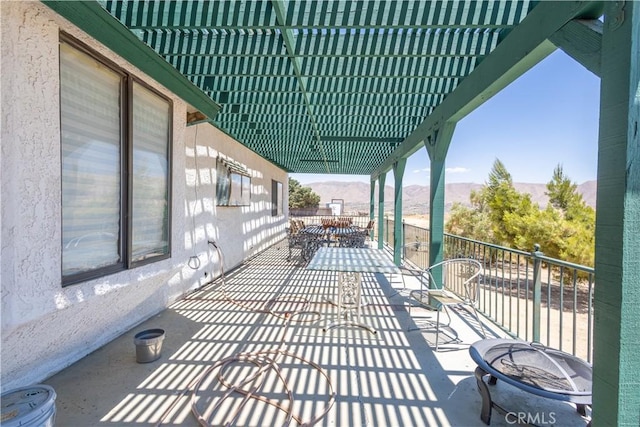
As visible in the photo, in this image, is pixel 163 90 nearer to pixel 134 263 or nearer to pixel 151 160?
pixel 151 160

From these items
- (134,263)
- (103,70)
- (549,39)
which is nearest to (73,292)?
(134,263)

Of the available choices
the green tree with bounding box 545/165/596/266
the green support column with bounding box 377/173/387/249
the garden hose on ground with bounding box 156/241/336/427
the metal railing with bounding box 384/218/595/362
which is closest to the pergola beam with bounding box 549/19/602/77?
the metal railing with bounding box 384/218/595/362

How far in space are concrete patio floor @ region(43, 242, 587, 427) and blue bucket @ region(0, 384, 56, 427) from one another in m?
0.46

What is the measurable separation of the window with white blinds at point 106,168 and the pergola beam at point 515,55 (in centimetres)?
310

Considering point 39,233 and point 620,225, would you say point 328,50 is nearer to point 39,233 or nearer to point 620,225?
point 620,225

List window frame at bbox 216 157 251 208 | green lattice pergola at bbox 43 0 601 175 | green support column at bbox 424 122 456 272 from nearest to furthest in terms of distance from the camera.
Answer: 1. green lattice pergola at bbox 43 0 601 175
2. green support column at bbox 424 122 456 272
3. window frame at bbox 216 157 251 208

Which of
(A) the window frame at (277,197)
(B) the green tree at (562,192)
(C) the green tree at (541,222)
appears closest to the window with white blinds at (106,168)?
(A) the window frame at (277,197)

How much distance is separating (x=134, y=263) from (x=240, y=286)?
7.86 feet

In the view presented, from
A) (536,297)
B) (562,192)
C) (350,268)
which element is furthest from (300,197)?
(536,297)

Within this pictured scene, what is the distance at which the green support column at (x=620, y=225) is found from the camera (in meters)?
1.21

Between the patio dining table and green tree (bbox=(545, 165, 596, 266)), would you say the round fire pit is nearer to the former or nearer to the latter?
the patio dining table

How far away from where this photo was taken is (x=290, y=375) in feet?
7.65

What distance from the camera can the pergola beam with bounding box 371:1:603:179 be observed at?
161 centimetres

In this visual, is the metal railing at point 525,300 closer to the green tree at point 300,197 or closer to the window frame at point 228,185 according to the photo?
the window frame at point 228,185
